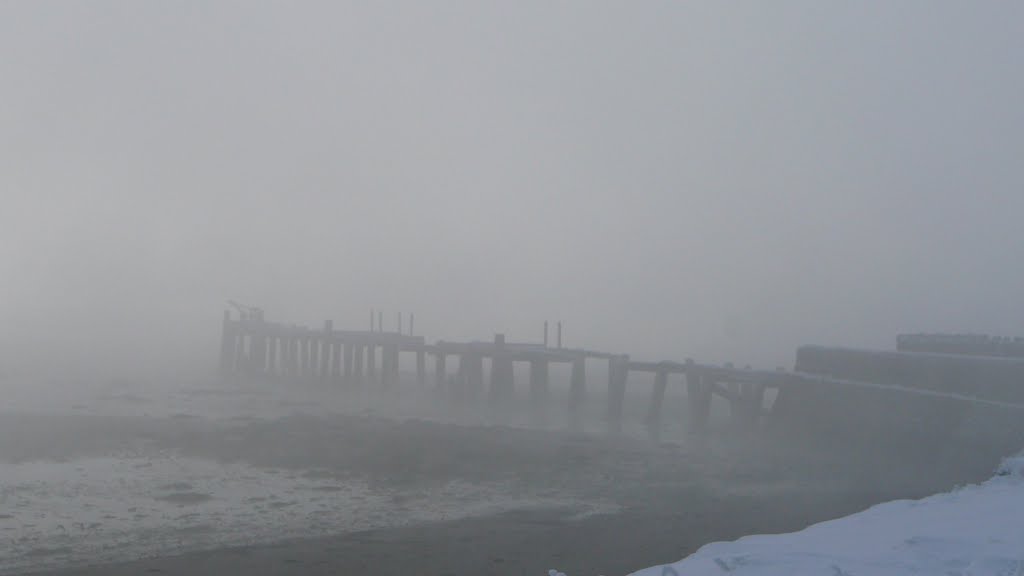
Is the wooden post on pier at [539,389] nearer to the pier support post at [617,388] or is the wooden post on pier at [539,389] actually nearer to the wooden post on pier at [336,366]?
the pier support post at [617,388]

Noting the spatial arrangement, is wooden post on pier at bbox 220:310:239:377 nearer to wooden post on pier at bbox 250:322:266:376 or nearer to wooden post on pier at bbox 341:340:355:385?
wooden post on pier at bbox 250:322:266:376

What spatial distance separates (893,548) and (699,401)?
18.5 m

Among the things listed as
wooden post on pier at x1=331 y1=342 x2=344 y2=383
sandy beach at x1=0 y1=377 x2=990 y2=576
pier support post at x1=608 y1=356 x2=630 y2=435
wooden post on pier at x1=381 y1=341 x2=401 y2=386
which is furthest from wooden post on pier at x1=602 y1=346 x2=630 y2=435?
wooden post on pier at x1=331 y1=342 x2=344 y2=383

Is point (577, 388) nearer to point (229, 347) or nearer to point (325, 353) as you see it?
point (325, 353)

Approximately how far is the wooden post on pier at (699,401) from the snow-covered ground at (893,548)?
634 inches

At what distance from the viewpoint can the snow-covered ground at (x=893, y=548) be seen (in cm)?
584

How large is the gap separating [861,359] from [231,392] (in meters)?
24.0

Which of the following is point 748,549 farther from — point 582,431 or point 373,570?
point 582,431

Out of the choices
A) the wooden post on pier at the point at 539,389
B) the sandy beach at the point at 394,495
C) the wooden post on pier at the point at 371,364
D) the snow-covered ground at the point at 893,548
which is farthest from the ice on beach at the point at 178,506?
the wooden post on pier at the point at 371,364

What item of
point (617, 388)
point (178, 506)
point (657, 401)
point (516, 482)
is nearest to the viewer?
point (178, 506)

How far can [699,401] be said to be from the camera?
81.2 ft

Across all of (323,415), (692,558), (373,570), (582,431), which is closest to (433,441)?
(582,431)

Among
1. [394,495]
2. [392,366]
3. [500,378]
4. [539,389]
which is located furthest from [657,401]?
[394,495]

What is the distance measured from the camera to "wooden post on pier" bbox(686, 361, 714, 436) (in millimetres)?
24344
